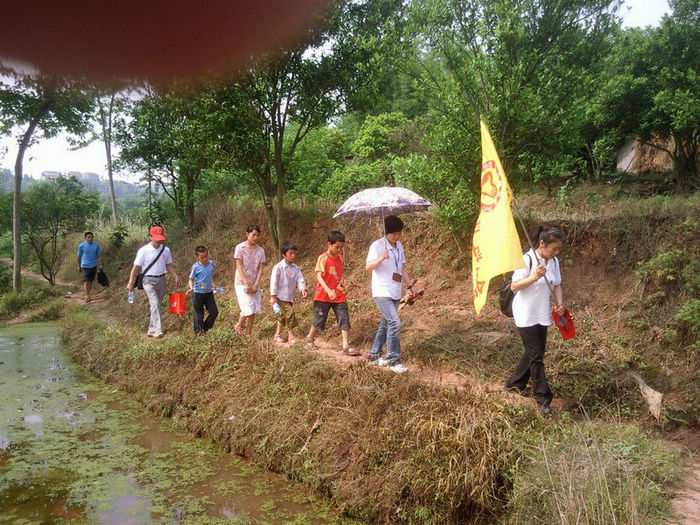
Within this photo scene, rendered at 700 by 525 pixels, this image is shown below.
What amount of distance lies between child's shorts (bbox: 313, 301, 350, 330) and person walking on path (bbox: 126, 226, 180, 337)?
2846mm

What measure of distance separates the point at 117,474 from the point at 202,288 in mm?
3189

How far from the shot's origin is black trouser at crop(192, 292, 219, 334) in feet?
24.6

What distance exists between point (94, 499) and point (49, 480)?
640 mm

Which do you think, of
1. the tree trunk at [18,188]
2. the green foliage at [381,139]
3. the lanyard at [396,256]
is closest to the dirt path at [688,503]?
the lanyard at [396,256]

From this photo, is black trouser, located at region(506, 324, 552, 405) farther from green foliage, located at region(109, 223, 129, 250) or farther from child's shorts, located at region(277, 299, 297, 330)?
green foliage, located at region(109, 223, 129, 250)

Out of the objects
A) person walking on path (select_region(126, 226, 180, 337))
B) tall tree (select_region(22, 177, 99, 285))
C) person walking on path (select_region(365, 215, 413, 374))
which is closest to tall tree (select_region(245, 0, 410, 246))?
person walking on path (select_region(126, 226, 180, 337))

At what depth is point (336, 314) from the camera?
6566 millimetres

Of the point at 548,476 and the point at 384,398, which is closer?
the point at 548,476

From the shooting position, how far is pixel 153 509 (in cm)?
409

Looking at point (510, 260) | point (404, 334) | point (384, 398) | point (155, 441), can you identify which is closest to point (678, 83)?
point (404, 334)

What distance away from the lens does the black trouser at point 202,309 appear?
7.50m

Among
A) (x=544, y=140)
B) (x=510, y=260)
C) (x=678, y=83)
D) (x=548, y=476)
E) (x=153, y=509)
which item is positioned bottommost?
(x=153, y=509)

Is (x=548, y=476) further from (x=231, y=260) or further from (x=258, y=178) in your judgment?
(x=231, y=260)

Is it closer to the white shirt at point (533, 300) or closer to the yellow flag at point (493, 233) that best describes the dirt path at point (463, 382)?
the white shirt at point (533, 300)
